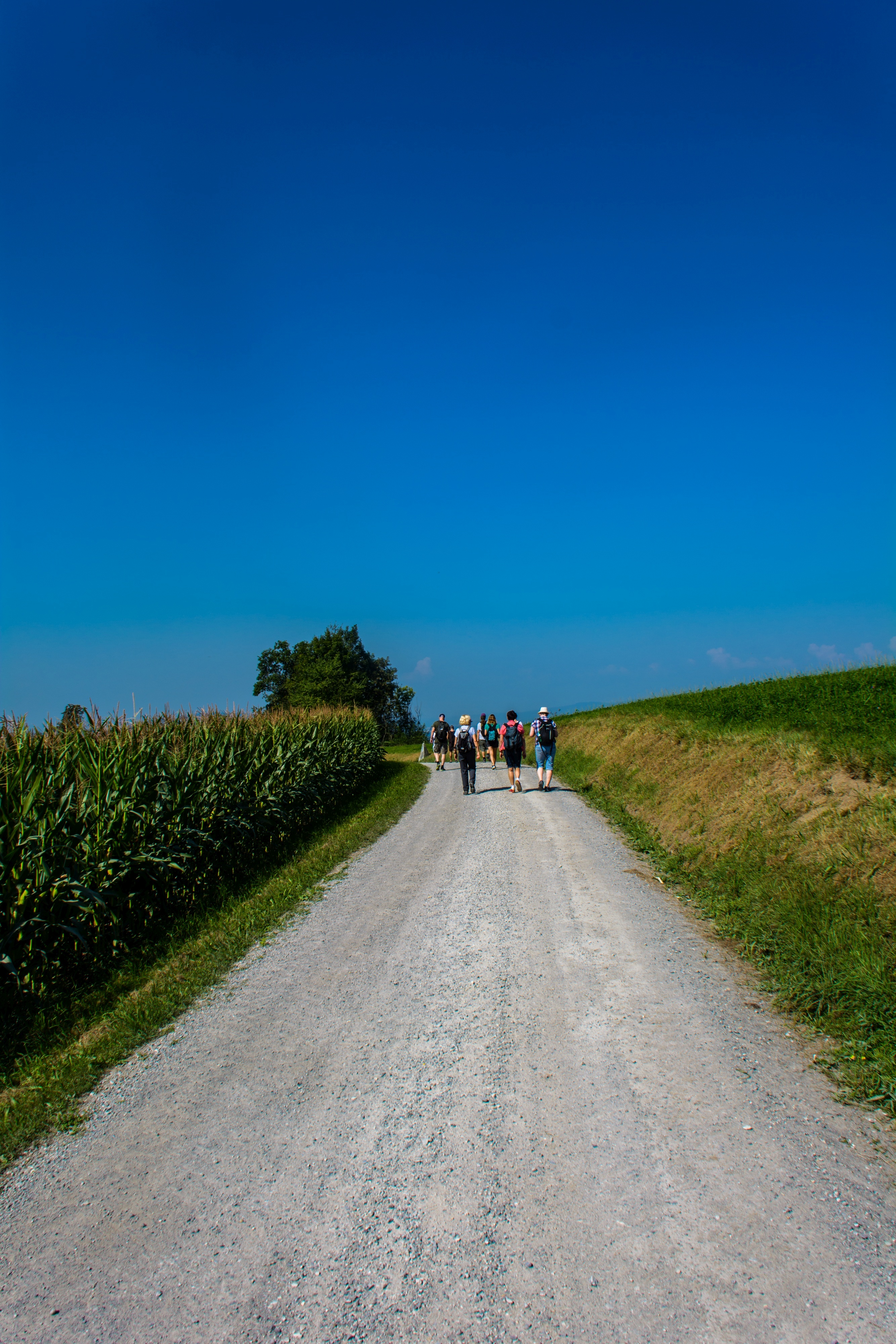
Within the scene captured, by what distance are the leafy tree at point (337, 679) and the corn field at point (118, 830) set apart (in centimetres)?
3902

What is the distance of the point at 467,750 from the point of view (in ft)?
65.5

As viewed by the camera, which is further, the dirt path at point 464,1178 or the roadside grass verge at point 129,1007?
the roadside grass verge at point 129,1007

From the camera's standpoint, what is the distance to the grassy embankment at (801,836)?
18.2 ft

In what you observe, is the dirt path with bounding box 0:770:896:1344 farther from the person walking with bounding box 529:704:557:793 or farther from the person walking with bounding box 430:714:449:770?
the person walking with bounding box 430:714:449:770

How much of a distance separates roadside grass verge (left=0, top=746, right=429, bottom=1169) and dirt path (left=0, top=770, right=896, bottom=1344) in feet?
0.85

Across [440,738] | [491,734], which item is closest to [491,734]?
[491,734]

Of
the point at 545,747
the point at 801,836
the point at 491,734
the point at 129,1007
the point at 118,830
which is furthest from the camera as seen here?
the point at 491,734

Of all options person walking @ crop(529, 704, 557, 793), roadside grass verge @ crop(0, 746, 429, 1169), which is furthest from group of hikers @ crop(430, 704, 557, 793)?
roadside grass verge @ crop(0, 746, 429, 1169)

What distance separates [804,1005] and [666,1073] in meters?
1.64

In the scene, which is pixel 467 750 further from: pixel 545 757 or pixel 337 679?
pixel 337 679

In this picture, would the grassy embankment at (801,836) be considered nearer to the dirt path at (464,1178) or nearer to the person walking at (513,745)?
the dirt path at (464,1178)

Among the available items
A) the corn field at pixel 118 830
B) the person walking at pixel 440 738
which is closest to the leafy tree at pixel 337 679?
the person walking at pixel 440 738

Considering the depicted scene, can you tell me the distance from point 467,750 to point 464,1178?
16182 millimetres

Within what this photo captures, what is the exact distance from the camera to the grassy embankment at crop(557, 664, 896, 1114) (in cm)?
554
